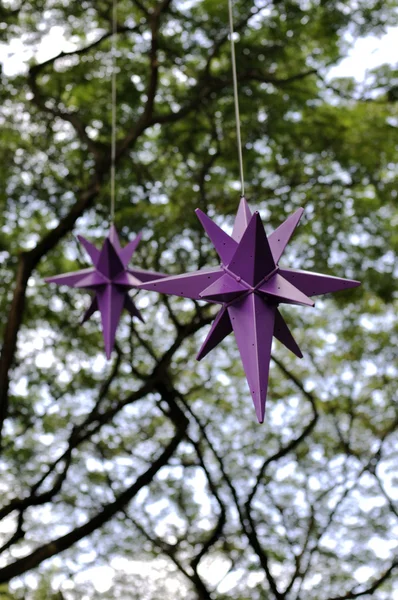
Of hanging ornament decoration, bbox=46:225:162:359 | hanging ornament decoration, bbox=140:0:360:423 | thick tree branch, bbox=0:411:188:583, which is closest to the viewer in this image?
hanging ornament decoration, bbox=140:0:360:423

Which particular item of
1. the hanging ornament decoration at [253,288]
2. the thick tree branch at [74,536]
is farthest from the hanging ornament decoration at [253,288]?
the thick tree branch at [74,536]

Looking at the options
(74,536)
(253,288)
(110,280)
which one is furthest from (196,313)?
(253,288)

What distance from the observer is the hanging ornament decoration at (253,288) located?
2609mm

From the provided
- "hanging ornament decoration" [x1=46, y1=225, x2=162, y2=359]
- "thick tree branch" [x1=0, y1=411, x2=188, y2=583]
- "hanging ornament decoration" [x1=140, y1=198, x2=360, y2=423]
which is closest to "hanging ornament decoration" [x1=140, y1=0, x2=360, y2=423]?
"hanging ornament decoration" [x1=140, y1=198, x2=360, y2=423]

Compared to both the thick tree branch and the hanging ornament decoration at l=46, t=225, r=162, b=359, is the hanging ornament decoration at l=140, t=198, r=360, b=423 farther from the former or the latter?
Result: the thick tree branch

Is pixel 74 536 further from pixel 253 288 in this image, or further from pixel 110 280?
pixel 253 288

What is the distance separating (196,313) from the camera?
695 cm

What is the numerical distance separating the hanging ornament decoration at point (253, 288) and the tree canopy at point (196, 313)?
11.6 feet

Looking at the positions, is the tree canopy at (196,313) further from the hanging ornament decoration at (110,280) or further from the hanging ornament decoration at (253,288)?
the hanging ornament decoration at (253,288)

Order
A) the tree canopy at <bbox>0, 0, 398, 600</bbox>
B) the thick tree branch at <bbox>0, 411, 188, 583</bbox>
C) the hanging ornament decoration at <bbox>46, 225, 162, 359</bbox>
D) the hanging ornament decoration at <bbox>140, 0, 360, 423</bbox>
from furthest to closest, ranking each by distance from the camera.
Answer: the tree canopy at <bbox>0, 0, 398, 600</bbox>, the thick tree branch at <bbox>0, 411, 188, 583</bbox>, the hanging ornament decoration at <bbox>46, 225, 162, 359</bbox>, the hanging ornament decoration at <bbox>140, 0, 360, 423</bbox>

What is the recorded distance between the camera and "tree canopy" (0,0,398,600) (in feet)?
22.5

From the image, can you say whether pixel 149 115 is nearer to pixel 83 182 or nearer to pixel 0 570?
pixel 83 182

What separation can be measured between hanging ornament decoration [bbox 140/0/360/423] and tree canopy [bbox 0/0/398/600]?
11.6 feet

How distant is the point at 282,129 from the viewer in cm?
705
